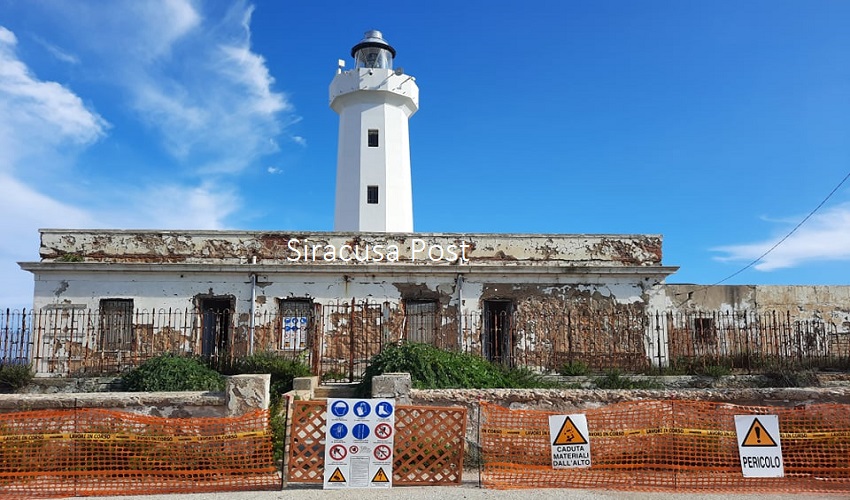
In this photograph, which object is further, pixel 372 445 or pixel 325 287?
pixel 325 287

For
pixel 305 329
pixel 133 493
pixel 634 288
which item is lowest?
pixel 133 493

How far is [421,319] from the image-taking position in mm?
16703

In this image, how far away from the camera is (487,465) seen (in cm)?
809

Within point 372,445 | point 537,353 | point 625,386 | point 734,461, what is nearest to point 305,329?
point 537,353

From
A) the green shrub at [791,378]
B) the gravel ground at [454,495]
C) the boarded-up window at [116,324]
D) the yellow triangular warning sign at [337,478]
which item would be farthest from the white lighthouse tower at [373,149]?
the gravel ground at [454,495]

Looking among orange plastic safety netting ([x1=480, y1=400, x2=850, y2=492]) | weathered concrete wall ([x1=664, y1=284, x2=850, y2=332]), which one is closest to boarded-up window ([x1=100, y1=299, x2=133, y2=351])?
orange plastic safety netting ([x1=480, y1=400, x2=850, y2=492])

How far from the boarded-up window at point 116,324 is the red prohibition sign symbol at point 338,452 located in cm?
1055

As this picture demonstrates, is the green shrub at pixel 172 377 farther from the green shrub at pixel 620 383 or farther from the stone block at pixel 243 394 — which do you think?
the green shrub at pixel 620 383

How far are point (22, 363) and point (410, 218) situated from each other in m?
13.4

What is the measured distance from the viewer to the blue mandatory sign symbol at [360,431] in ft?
24.7

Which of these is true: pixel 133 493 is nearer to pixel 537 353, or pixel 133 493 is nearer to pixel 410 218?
pixel 537 353

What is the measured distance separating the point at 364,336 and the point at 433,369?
5555 millimetres

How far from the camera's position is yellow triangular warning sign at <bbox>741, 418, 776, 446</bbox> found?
7789 mm

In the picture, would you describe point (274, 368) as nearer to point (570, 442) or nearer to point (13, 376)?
point (13, 376)
